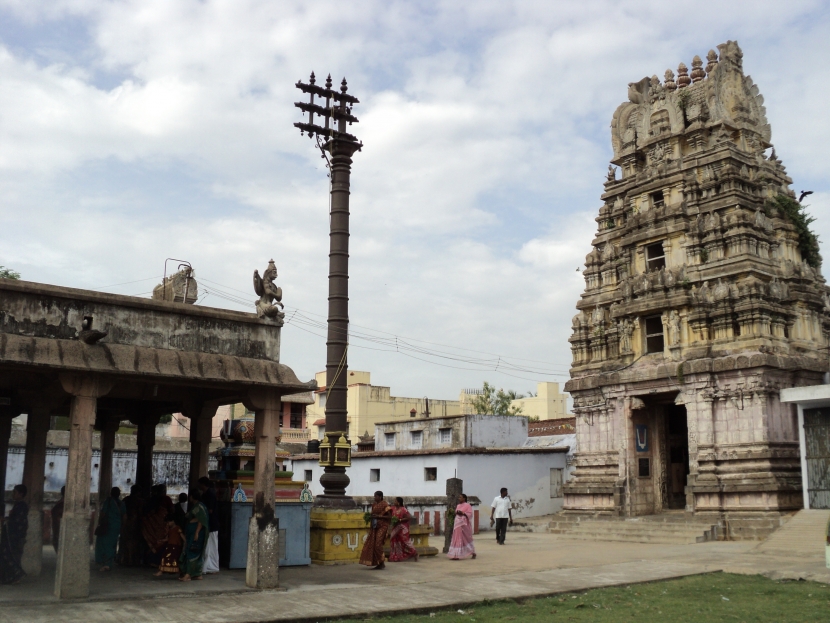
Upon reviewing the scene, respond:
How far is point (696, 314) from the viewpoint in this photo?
81.7 feet

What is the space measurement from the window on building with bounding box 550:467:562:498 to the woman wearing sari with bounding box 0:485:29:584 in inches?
895

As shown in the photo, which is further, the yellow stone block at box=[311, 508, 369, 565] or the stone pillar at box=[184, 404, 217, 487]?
the yellow stone block at box=[311, 508, 369, 565]

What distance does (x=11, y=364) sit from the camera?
10719mm

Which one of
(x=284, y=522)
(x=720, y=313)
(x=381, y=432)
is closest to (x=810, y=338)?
(x=720, y=313)

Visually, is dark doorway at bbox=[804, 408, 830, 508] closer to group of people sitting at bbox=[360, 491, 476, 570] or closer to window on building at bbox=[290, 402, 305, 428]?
group of people sitting at bbox=[360, 491, 476, 570]

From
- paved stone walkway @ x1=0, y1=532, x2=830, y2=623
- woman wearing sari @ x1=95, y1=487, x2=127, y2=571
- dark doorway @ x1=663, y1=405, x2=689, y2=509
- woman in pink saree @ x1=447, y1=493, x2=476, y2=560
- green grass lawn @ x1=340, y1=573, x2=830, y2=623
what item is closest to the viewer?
paved stone walkway @ x1=0, y1=532, x2=830, y2=623

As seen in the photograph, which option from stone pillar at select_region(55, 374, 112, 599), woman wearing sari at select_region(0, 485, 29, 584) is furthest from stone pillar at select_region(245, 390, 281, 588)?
woman wearing sari at select_region(0, 485, 29, 584)

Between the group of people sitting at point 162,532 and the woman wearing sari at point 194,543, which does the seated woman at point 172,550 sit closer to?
the group of people sitting at point 162,532

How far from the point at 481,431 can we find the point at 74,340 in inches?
1043

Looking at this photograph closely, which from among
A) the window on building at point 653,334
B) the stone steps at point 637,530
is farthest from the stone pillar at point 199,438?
the window on building at point 653,334

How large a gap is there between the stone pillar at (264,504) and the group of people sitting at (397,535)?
10.3 feet

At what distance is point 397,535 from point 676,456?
1358 cm

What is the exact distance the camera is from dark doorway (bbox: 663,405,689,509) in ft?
86.8

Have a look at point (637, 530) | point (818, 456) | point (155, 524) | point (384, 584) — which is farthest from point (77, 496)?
point (818, 456)
